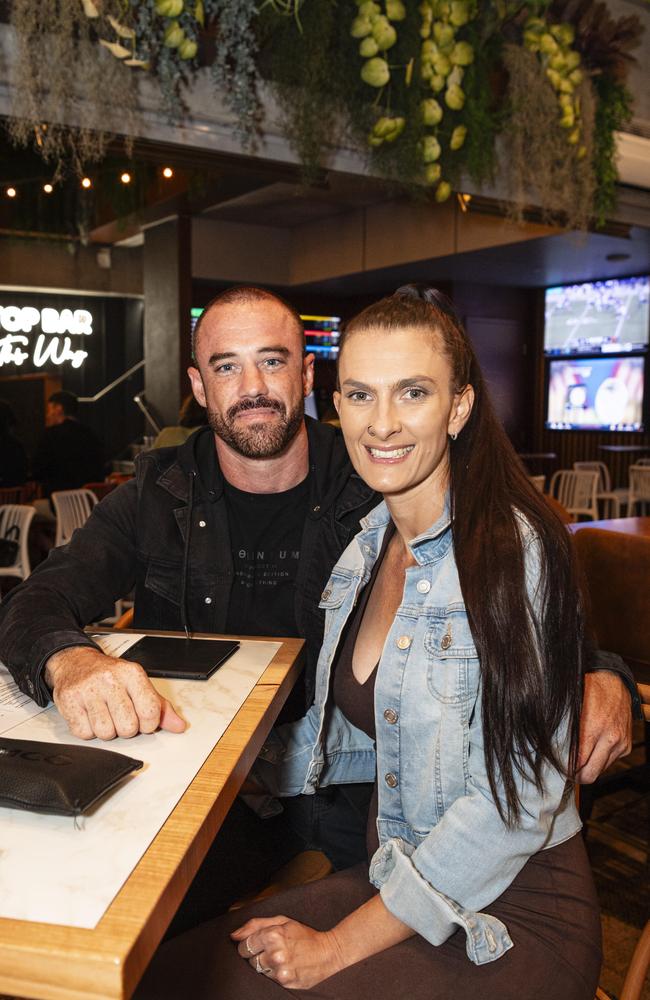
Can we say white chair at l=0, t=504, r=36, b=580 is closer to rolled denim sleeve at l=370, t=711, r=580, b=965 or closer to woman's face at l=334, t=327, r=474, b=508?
woman's face at l=334, t=327, r=474, b=508

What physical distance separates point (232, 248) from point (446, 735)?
8.84 m

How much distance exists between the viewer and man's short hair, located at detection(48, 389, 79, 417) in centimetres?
545

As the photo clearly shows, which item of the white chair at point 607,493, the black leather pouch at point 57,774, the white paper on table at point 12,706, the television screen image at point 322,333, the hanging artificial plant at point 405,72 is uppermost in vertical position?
the hanging artificial plant at point 405,72

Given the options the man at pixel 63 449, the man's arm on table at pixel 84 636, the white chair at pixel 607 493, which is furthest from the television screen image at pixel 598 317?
the man's arm on table at pixel 84 636

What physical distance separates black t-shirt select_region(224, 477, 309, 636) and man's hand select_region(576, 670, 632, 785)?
0.68 meters

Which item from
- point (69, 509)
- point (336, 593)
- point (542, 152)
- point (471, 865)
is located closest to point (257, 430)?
point (336, 593)

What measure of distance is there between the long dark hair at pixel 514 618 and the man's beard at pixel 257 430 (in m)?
0.65

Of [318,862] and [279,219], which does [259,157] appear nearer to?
[318,862]

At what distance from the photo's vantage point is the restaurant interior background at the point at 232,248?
3.42 metres

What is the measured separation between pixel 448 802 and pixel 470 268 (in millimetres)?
8926

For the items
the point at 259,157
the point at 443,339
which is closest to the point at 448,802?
the point at 443,339

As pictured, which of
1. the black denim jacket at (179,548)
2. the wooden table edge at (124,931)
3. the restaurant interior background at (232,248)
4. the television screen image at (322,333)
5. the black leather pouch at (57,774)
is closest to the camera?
the wooden table edge at (124,931)

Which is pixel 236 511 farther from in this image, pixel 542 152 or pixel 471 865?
pixel 542 152

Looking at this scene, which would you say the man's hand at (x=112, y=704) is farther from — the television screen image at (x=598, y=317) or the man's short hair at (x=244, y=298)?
the television screen image at (x=598, y=317)
